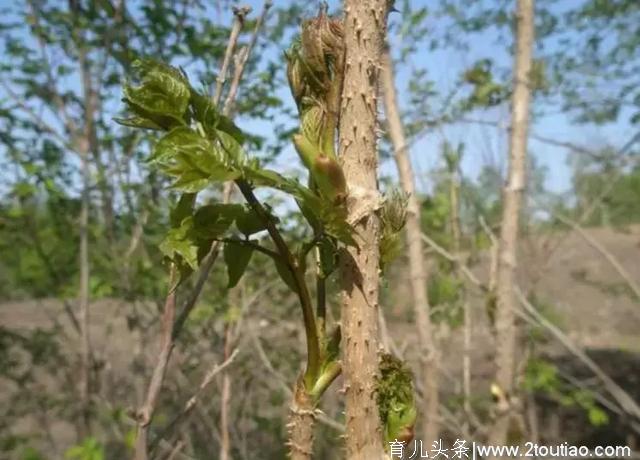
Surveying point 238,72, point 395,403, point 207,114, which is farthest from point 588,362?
point 207,114

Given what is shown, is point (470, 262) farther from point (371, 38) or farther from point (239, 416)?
point (371, 38)

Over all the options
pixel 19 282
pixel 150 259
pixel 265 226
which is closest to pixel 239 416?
pixel 150 259

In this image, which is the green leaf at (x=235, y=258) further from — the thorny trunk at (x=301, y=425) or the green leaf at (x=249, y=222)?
the thorny trunk at (x=301, y=425)

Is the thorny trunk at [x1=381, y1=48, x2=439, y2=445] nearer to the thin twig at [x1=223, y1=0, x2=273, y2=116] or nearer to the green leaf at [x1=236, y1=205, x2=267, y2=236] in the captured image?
the thin twig at [x1=223, y1=0, x2=273, y2=116]

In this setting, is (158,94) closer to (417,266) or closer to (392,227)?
(392,227)

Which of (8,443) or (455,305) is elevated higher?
(455,305)

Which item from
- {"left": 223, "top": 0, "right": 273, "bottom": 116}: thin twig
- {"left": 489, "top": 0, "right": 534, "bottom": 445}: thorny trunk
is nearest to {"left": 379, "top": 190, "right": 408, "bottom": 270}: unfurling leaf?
{"left": 223, "top": 0, "right": 273, "bottom": 116}: thin twig

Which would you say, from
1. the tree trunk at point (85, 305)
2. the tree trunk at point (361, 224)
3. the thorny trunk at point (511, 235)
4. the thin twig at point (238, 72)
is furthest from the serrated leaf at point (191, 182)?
the tree trunk at point (85, 305)
